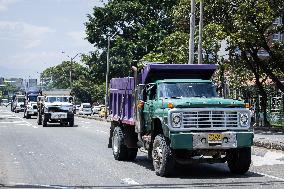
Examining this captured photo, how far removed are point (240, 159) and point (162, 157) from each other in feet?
6.09

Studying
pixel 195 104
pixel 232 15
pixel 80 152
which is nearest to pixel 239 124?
pixel 195 104

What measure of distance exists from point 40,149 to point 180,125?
26.6 feet

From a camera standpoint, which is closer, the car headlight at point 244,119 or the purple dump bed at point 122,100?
the car headlight at point 244,119

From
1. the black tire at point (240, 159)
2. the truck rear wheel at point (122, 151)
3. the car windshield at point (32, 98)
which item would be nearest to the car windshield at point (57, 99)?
the car windshield at point (32, 98)

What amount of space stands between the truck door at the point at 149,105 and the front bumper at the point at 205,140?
138 cm

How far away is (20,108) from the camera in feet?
262

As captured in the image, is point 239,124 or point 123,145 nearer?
point 239,124

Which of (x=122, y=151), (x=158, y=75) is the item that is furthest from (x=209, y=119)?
(x=122, y=151)

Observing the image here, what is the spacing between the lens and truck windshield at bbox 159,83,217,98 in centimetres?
1228

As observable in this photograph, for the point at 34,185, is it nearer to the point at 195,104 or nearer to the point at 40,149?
the point at 195,104

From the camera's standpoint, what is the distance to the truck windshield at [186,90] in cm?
1228

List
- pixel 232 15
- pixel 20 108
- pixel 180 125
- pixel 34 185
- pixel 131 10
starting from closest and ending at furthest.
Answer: pixel 34 185 → pixel 180 125 → pixel 232 15 → pixel 131 10 → pixel 20 108

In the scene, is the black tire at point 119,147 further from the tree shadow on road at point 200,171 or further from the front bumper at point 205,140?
the front bumper at point 205,140

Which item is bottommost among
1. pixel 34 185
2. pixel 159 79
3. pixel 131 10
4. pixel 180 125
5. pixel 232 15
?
pixel 34 185
